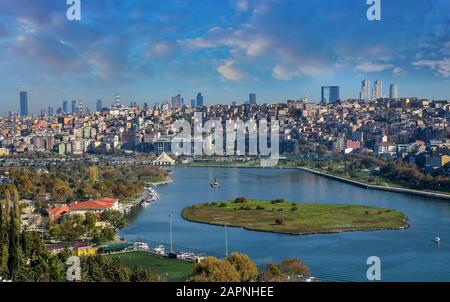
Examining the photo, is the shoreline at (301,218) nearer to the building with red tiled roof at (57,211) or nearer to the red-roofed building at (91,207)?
the red-roofed building at (91,207)

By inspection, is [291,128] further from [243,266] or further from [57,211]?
[243,266]

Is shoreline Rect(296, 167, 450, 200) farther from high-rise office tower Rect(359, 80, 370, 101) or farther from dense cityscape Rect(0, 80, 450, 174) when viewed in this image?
high-rise office tower Rect(359, 80, 370, 101)

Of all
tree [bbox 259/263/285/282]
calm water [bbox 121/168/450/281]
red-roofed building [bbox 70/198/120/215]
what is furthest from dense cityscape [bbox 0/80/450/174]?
tree [bbox 259/263/285/282]

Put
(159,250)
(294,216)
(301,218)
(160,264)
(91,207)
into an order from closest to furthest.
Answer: (160,264) < (159,250) < (301,218) < (294,216) < (91,207)

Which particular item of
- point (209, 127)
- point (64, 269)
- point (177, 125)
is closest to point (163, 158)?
point (209, 127)

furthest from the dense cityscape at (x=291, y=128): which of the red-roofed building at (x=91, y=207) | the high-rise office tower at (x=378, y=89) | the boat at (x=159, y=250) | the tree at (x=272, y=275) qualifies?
the tree at (x=272, y=275)

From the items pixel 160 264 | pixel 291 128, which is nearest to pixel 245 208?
pixel 160 264
